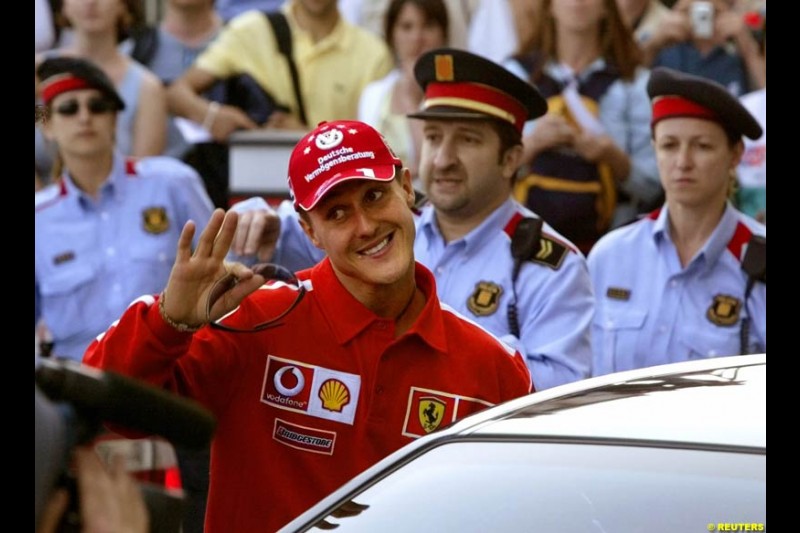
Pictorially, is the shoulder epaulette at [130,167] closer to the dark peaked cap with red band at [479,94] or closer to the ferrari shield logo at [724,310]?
the dark peaked cap with red band at [479,94]

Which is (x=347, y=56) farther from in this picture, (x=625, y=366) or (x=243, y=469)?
(x=243, y=469)

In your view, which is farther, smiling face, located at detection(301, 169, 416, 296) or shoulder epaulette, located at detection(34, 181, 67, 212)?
shoulder epaulette, located at detection(34, 181, 67, 212)

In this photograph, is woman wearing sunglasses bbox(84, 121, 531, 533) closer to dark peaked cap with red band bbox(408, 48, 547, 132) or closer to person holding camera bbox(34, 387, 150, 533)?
person holding camera bbox(34, 387, 150, 533)

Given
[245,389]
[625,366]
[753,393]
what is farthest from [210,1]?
[753,393]

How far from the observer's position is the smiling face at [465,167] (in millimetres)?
5246

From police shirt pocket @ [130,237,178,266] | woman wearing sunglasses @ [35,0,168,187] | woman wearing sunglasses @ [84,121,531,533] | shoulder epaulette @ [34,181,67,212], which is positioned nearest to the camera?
woman wearing sunglasses @ [84,121,531,533]

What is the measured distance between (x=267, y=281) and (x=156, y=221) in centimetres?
326

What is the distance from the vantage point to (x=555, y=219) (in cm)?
676

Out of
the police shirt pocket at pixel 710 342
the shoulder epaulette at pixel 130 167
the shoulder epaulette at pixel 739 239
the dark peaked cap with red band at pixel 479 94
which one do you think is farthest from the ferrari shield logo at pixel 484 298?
the shoulder epaulette at pixel 130 167

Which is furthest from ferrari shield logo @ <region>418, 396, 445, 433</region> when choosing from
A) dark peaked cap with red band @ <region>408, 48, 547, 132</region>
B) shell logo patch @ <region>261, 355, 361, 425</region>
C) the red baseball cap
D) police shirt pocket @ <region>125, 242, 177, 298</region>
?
police shirt pocket @ <region>125, 242, 177, 298</region>

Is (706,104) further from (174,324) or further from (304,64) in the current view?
(174,324)

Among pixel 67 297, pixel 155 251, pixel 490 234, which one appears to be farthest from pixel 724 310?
pixel 67 297

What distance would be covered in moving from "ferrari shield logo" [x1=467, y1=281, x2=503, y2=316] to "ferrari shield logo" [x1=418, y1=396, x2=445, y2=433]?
142 centimetres

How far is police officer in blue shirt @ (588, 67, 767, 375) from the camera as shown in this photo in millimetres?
5648
